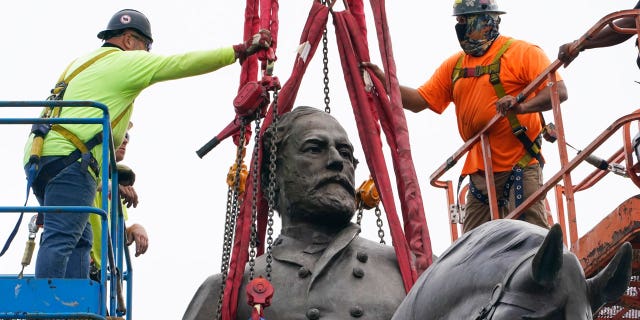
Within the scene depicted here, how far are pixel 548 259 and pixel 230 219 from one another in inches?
185

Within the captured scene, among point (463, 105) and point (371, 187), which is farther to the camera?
point (463, 105)

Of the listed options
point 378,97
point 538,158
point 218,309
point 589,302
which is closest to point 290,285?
point 218,309

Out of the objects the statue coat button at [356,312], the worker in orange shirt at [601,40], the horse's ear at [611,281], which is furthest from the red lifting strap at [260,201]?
the horse's ear at [611,281]

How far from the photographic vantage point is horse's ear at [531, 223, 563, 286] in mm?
6961

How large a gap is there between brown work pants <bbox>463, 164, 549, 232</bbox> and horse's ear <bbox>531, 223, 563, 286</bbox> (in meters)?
6.20

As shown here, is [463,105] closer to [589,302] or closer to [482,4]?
[482,4]

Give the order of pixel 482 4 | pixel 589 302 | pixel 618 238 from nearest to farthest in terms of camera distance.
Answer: pixel 589 302
pixel 618 238
pixel 482 4

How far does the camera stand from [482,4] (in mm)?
14602

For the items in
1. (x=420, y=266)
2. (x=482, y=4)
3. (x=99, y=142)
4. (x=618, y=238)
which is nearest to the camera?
(x=420, y=266)

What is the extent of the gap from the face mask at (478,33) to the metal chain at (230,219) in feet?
9.67

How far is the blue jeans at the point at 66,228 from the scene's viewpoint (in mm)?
11430

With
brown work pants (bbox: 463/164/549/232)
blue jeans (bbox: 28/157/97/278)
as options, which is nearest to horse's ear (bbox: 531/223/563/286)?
blue jeans (bbox: 28/157/97/278)

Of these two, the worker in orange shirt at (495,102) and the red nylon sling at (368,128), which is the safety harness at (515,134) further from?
the red nylon sling at (368,128)

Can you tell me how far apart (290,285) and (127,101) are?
203 cm
